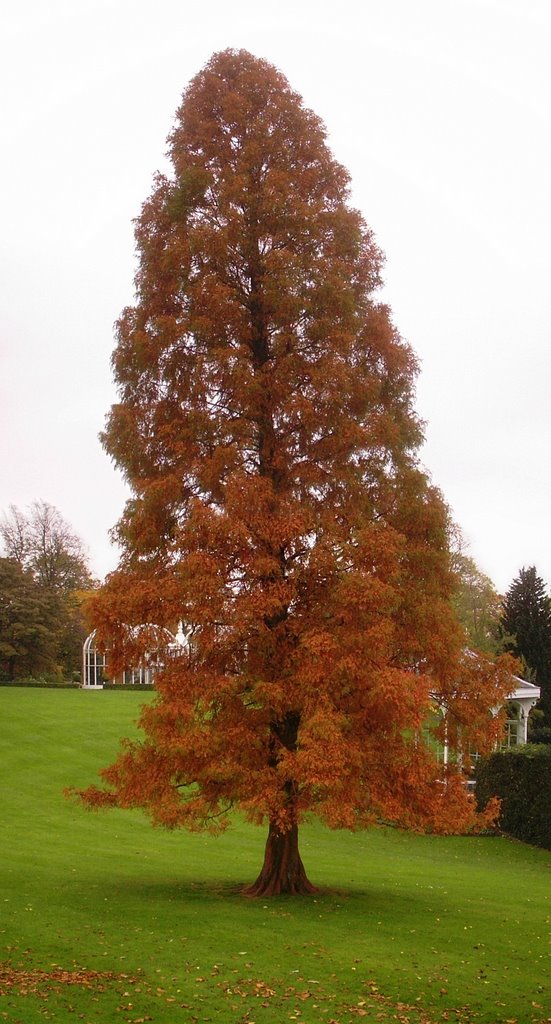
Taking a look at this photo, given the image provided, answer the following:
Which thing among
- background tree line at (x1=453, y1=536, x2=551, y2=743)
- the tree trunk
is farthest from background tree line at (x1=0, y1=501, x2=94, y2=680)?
the tree trunk

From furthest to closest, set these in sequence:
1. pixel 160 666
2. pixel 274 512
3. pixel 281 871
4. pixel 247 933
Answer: pixel 281 871, pixel 160 666, pixel 274 512, pixel 247 933

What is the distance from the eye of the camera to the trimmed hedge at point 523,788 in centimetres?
2634

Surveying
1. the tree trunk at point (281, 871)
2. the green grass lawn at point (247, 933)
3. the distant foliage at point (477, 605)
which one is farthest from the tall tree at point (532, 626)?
the tree trunk at point (281, 871)

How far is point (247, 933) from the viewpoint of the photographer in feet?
41.2

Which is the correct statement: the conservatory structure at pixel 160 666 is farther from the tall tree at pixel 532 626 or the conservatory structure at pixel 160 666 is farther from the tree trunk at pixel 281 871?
the tree trunk at pixel 281 871

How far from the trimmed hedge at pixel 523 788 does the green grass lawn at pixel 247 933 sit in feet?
7.52

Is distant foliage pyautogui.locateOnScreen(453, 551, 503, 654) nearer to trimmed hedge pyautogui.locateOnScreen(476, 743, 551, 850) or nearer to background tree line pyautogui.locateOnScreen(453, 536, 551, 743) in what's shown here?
background tree line pyautogui.locateOnScreen(453, 536, 551, 743)

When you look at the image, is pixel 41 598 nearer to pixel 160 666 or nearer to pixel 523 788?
pixel 523 788

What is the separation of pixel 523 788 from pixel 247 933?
16583 millimetres

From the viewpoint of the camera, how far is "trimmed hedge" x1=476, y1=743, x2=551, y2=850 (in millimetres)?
26344

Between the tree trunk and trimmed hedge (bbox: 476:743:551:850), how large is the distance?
12326mm

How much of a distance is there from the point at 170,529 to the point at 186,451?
118 centimetres

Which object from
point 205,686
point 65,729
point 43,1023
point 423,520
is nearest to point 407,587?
point 423,520

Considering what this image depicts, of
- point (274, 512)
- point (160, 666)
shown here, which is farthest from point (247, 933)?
point (274, 512)
